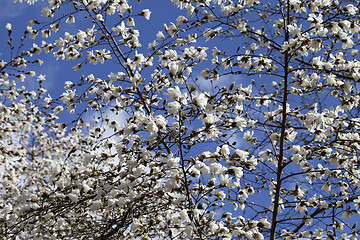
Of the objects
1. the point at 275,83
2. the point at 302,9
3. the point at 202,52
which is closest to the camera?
the point at 202,52

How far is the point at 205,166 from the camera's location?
2906 mm

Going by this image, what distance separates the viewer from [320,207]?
397cm

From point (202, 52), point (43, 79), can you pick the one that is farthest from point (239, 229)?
point (43, 79)

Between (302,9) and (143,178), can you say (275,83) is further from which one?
(143,178)

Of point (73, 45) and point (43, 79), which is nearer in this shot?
point (73, 45)

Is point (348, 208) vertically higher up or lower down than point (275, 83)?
lower down

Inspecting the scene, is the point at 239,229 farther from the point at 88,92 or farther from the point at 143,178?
the point at 88,92

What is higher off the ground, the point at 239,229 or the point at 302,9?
the point at 302,9

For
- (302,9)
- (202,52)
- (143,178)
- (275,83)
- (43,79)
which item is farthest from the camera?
(43,79)

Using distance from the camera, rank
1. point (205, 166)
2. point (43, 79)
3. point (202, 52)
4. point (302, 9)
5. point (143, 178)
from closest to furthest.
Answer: point (205, 166) < point (143, 178) < point (202, 52) < point (302, 9) < point (43, 79)

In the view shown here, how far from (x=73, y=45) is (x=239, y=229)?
2.98 meters

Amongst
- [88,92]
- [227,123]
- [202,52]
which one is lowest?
[227,123]

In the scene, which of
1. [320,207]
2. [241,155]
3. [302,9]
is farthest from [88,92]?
[320,207]

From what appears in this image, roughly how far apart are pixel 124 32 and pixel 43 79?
3477 millimetres
